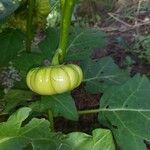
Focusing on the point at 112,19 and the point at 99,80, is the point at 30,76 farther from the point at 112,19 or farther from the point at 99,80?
the point at 112,19

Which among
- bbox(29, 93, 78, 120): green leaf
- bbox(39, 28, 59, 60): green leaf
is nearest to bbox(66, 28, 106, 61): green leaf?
bbox(39, 28, 59, 60): green leaf

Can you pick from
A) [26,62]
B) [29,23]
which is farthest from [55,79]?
[29,23]

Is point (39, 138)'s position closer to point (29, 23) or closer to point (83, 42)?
point (29, 23)

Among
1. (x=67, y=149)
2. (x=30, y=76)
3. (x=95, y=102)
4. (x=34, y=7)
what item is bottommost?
(x=95, y=102)

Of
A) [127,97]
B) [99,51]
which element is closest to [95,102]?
[99,51]

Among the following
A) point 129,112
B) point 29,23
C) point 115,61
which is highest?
point 29,23

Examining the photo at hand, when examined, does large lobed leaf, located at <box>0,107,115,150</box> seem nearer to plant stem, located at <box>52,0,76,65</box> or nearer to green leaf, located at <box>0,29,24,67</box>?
plant stem, located at <box>52,0,76,65</box>

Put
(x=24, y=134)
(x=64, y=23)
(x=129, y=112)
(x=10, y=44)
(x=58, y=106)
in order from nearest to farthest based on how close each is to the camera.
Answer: (x=24, y=134) → (x=64, y=23) → (x=58, y=106) → (x=129, y=112) → (x=10, y=44)

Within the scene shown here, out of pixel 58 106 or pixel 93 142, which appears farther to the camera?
pixel 58 106
